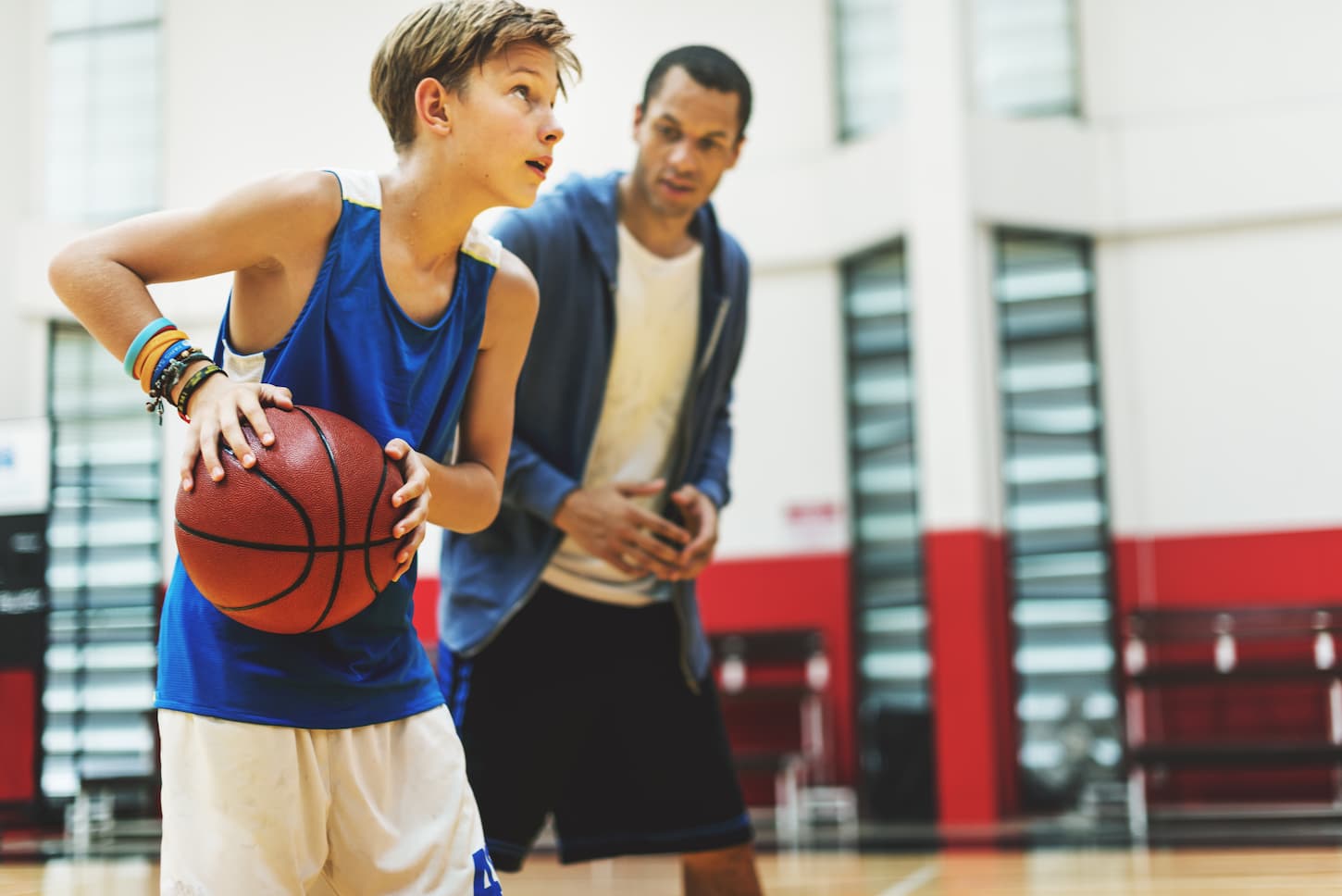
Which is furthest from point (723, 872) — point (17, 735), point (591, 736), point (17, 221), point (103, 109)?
point (103, 109)

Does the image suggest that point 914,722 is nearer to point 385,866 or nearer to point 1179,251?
point 1179,251

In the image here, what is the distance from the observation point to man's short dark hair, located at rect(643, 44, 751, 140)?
2.54 m

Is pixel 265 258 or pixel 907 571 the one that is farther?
pixel 907 571

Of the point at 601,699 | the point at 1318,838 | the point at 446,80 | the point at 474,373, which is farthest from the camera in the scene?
the point at 1318,838

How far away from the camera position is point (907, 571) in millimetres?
7203

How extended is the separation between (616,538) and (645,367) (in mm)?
388

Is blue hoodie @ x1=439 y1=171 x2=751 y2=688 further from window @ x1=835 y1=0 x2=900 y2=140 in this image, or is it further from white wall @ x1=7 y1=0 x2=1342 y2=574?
window @ x1=835 y1=0 x2=900 y2=140

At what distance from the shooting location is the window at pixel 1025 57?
7.31 meters

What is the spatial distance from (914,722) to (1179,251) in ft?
8.90

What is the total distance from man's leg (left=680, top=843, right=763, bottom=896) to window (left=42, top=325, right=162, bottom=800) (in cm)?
526

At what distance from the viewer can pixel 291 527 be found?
1490 mm

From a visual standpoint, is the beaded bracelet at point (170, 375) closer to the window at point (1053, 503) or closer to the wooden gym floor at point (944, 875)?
the wooden gym floor at point (944, 875)

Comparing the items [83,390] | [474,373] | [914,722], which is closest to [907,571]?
[914,722]

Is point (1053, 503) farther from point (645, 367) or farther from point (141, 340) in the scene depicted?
point (141, 340)
